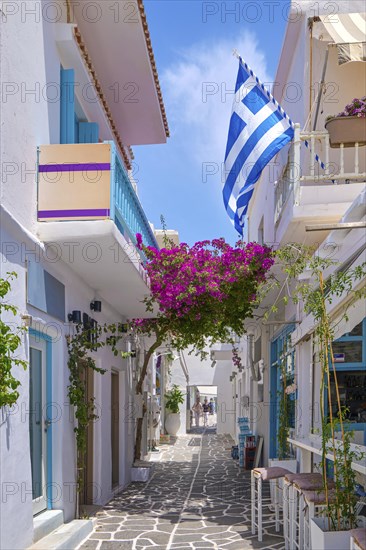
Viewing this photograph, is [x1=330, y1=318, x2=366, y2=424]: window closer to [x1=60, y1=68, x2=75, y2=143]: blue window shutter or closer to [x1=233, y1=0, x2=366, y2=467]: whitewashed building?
[x1=233, y1=0, x2=366, y2=467]: whitewashed building

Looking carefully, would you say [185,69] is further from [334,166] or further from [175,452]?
[175,452]

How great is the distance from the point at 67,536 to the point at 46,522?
33cm

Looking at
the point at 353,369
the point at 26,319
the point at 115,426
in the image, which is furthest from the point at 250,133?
the point at 115,426

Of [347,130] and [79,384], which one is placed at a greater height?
[347,130]

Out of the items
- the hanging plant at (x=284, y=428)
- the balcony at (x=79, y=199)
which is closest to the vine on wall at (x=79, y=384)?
the balcony at (x=79, y=199)

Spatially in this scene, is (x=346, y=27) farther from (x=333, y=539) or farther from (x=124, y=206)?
(x=333, y=539)

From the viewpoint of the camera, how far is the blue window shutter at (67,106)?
27.9ft

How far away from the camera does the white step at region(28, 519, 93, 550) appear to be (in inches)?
261

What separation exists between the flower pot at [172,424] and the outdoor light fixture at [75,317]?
1954 cm

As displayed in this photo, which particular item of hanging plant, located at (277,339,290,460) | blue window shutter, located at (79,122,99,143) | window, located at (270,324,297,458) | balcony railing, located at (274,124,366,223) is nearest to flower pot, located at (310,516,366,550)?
balcony railing, located at (274,124,366,223)

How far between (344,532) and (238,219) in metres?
6.95

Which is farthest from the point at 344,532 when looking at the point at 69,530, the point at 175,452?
the point at 175,452

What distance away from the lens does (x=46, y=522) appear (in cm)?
705

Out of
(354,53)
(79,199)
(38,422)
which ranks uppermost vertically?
(354,53)
